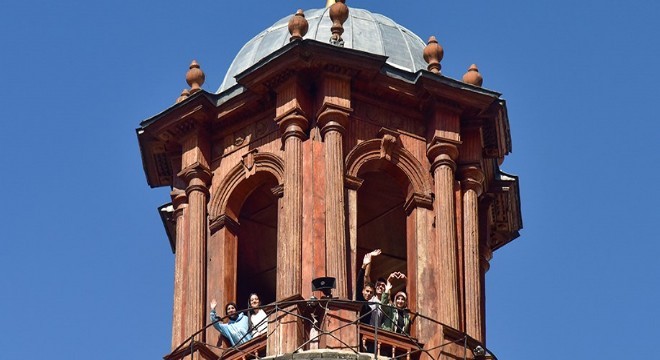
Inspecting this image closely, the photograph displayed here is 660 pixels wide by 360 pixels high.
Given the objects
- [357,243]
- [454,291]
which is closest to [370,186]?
[357,243]

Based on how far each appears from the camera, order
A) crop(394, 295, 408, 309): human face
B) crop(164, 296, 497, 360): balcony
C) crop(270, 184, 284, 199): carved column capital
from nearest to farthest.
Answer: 1. crop(164, 296, 497, 360): balcony
2. crop(394, 295, 408, 309): human face
3. crop(270, 184, 284, 199): carved column capital

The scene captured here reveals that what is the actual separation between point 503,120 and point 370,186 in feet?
9.49

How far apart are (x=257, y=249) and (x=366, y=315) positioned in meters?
6.21

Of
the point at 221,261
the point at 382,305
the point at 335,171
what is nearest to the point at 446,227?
the point at 335,171

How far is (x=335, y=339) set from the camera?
1818 inches

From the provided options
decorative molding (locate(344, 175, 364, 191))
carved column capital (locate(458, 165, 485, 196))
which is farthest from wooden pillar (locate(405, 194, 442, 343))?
decorative molding (locate(344, 175, 364, 191))

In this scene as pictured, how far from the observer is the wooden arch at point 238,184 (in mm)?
49969

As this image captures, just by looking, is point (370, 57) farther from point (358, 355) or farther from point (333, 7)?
point (358, 355)

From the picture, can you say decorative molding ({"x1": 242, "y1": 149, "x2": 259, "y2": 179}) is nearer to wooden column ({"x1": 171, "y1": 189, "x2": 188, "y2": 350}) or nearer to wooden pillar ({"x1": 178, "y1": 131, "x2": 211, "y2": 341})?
wooden pillar ({"x1": 178, "y1": 131, "x2": 211, "y2": 341})

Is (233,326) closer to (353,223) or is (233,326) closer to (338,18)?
(353,223)

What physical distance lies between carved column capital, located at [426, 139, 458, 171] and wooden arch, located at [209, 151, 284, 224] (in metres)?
2.96

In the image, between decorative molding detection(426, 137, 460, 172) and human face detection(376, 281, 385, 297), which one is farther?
decorative molding detection(426, 137, 460, 172)

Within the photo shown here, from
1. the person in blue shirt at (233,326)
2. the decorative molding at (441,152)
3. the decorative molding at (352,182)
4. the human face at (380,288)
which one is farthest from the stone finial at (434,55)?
the person in blue shirt at (233,326)

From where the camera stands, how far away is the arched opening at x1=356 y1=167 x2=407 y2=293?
52.1 m
